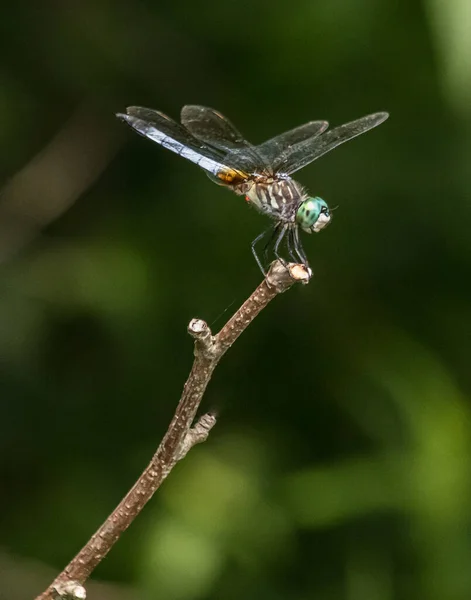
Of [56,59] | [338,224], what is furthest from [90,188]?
[338,224]

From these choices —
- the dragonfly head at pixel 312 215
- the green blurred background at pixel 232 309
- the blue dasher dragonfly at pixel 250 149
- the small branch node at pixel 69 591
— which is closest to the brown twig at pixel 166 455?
the small branch node at pixel 69 591

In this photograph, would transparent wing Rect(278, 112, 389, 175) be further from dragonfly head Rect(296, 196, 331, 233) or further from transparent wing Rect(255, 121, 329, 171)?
dragonfly head Rect(296, 196, 331, 233)

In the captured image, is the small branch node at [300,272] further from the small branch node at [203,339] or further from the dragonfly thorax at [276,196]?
the dragonfly thorax at [276,196]

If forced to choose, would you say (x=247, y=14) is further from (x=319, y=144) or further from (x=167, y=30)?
(x=319, y=144)

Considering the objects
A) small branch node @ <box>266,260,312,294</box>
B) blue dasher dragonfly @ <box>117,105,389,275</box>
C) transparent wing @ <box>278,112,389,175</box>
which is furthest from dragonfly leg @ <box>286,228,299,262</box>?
small branch node @ <box>266,260,312,294</box>

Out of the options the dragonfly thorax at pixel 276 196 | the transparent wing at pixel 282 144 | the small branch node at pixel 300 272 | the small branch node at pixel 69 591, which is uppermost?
the transparent wing at pixel 282 144

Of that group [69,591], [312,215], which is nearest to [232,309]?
[312,215]

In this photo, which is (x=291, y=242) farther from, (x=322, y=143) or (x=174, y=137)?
(x=174, y=137)
